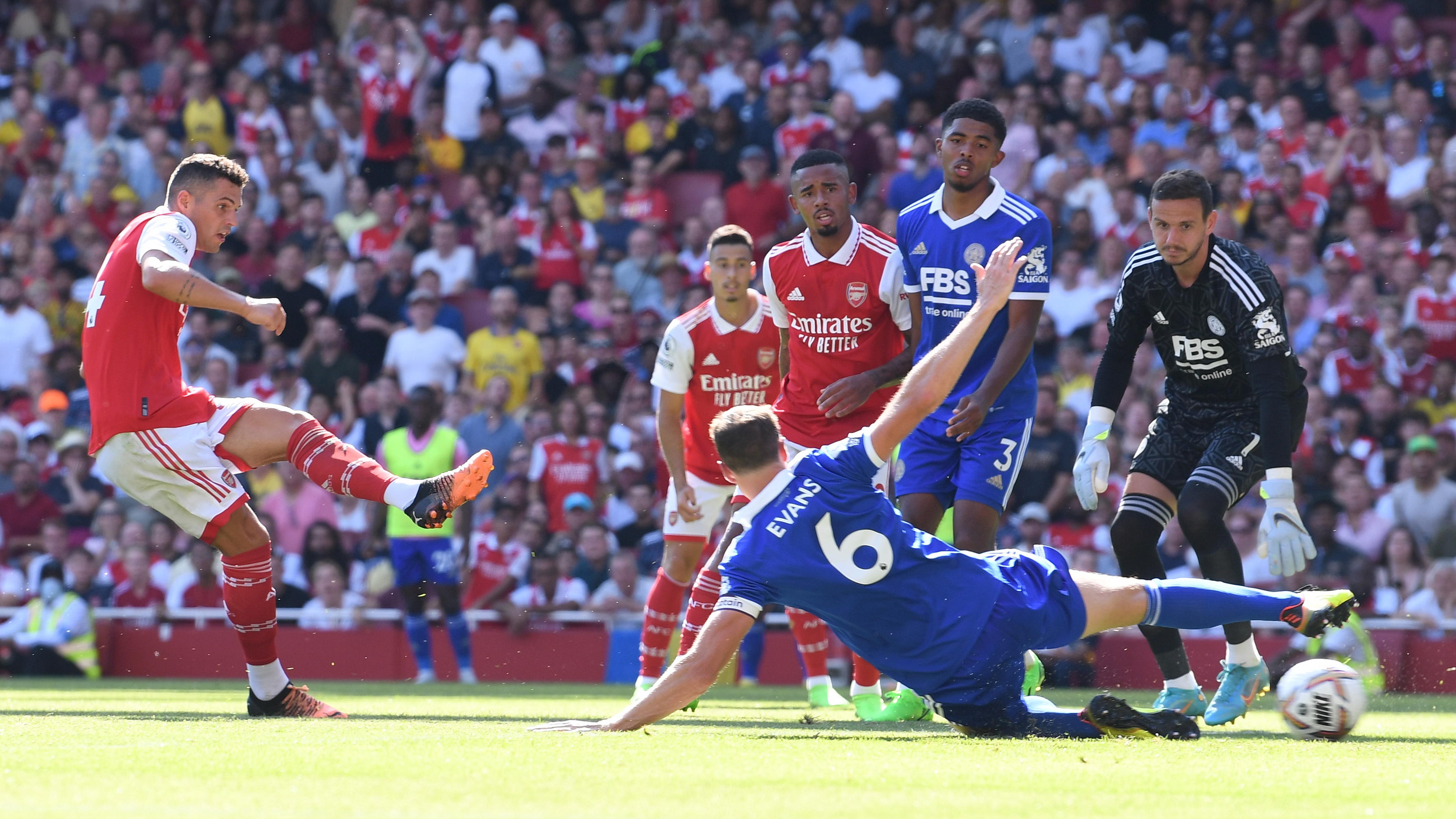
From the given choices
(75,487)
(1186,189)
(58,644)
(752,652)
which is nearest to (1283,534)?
(1186,189)

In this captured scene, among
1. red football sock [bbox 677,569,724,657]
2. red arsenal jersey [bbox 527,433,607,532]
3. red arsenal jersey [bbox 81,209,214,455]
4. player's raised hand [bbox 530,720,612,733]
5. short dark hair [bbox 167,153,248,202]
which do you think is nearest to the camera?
player's raised hand [bbox 530,720,612,733]

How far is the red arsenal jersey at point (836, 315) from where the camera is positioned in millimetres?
8422

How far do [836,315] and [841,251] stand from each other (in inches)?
13.0

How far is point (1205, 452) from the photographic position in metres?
7.53

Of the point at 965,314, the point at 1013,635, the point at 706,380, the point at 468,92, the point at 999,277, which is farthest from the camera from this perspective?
the point at 468,92

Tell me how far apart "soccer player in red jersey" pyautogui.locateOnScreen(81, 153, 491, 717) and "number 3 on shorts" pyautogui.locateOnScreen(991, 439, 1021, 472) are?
2.43m

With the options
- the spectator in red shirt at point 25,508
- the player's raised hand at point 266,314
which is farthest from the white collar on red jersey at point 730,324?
the spectator in red shirt at point 25,508

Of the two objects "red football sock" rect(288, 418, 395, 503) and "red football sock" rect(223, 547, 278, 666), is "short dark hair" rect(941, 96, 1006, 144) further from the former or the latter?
"red football sock" rect(223, 547, 278, 666)

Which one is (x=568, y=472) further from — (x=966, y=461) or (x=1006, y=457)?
(x=1006, y=457)

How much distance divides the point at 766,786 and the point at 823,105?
13.5 metres

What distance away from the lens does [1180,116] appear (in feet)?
52.5

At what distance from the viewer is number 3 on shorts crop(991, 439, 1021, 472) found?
7.89m

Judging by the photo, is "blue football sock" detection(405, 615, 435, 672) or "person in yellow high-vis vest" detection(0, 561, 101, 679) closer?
"blue football sock" detection(405, 615, 435, 672)

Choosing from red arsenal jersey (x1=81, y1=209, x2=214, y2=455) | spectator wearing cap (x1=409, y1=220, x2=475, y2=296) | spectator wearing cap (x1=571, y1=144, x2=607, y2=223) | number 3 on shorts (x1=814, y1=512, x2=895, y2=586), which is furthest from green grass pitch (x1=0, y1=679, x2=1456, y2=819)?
spectator wearing cap (x1=571, y1=144, x2=607, y2=223)
